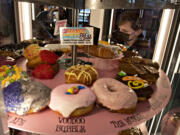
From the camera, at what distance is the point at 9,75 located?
1122mm

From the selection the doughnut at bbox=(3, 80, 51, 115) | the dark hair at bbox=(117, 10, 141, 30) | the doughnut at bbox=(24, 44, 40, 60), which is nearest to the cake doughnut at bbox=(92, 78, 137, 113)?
the doughnut at bbox=(3, 80, 51, 115)

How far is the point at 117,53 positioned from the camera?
6.07 feet

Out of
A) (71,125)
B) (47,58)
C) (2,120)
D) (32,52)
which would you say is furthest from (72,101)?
(32,52)

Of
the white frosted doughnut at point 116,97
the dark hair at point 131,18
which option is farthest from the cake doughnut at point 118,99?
the dark hair at point 131,18

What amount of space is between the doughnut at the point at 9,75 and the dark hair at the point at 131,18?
1274mm

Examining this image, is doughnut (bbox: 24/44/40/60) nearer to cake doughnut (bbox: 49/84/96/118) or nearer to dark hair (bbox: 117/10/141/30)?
cake doughnut (bbox: 49/84/96/118)

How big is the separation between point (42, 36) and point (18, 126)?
5.30 ft

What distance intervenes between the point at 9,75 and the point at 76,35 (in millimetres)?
570

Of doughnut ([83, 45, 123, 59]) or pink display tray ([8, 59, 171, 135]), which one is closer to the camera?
pink display tray ([8, 59, 171, 135])

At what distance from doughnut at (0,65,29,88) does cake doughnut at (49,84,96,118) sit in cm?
32

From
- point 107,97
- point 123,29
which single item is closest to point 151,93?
point 107,97

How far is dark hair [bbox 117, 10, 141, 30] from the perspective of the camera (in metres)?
1.74

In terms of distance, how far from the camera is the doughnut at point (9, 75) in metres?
1.07

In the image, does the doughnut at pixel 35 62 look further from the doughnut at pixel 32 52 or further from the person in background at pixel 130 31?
the person in background at pixel 130 31
